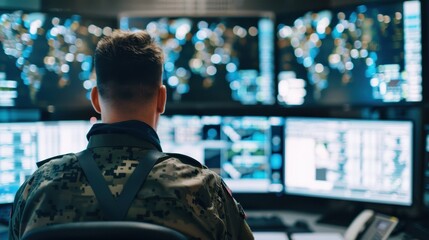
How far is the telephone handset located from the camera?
1735 mm

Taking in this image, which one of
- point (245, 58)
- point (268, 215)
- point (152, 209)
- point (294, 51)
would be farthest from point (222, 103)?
point (152, 209)

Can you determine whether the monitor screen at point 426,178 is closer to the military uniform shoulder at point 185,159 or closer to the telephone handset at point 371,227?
the telephone handset at point 371,227

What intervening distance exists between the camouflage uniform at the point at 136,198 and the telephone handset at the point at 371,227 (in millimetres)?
790

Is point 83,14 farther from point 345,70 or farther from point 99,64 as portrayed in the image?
point 345,70

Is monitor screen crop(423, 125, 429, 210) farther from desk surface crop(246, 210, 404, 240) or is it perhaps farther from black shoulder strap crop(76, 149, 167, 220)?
black shoulder strap crop(76, 149, 167, 220)

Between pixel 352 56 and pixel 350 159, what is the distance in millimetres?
413

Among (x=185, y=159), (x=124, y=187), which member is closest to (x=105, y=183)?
(x=124, y=187)

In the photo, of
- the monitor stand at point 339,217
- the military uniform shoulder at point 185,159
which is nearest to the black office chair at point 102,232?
the military uniform shoulder at point 185,159

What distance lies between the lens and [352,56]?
6.31 ft

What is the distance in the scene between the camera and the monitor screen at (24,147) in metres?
1.91

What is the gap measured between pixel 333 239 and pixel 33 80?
4.30 ft

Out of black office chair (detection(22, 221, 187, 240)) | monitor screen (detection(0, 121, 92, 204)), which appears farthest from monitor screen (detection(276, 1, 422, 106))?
black office chair (detection(22, 221, 187, 240))

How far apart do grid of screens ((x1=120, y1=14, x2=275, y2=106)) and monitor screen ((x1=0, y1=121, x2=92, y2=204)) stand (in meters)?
0.49

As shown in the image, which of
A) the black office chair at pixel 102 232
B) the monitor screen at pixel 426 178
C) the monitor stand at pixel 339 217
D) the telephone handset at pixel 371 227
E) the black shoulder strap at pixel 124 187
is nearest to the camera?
the black office chair at pixel 102 232
